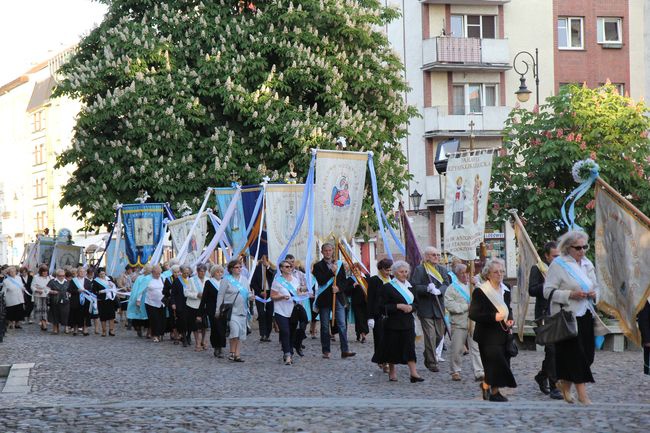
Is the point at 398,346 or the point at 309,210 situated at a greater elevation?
the point at 309,210

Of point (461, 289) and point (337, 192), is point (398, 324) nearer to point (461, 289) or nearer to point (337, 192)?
point (461, 289)

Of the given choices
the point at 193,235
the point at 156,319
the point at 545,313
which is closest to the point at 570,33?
the point at 193,235

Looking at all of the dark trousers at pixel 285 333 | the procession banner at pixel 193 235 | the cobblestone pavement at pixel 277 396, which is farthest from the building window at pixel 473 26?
the dark trousers at pixel 285 333

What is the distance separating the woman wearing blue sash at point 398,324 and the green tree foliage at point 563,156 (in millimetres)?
15760

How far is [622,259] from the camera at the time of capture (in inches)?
563

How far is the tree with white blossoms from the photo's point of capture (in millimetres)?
33375

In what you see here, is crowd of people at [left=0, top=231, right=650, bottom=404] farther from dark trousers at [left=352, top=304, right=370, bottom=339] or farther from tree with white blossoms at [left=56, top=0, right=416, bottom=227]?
tree with white blossoms at [left=56, top=0, right=416, bottom=227]

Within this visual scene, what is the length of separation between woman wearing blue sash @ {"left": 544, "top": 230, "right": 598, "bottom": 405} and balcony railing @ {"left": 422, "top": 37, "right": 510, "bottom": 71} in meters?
39.3

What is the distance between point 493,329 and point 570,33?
4273cm

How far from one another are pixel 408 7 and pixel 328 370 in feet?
115

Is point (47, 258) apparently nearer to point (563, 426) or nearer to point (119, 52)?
point (119, 52)

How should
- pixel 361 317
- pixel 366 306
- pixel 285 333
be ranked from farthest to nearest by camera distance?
pixel 361 317
pixel 366 306
pixel 285 333

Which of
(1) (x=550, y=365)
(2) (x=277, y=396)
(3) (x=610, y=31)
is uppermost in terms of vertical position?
(3) (x=610, y=31)

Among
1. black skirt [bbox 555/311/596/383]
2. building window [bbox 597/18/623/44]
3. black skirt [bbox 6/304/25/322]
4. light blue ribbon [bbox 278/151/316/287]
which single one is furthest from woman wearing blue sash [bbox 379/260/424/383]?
building window [bbox 597/18/623/44]
